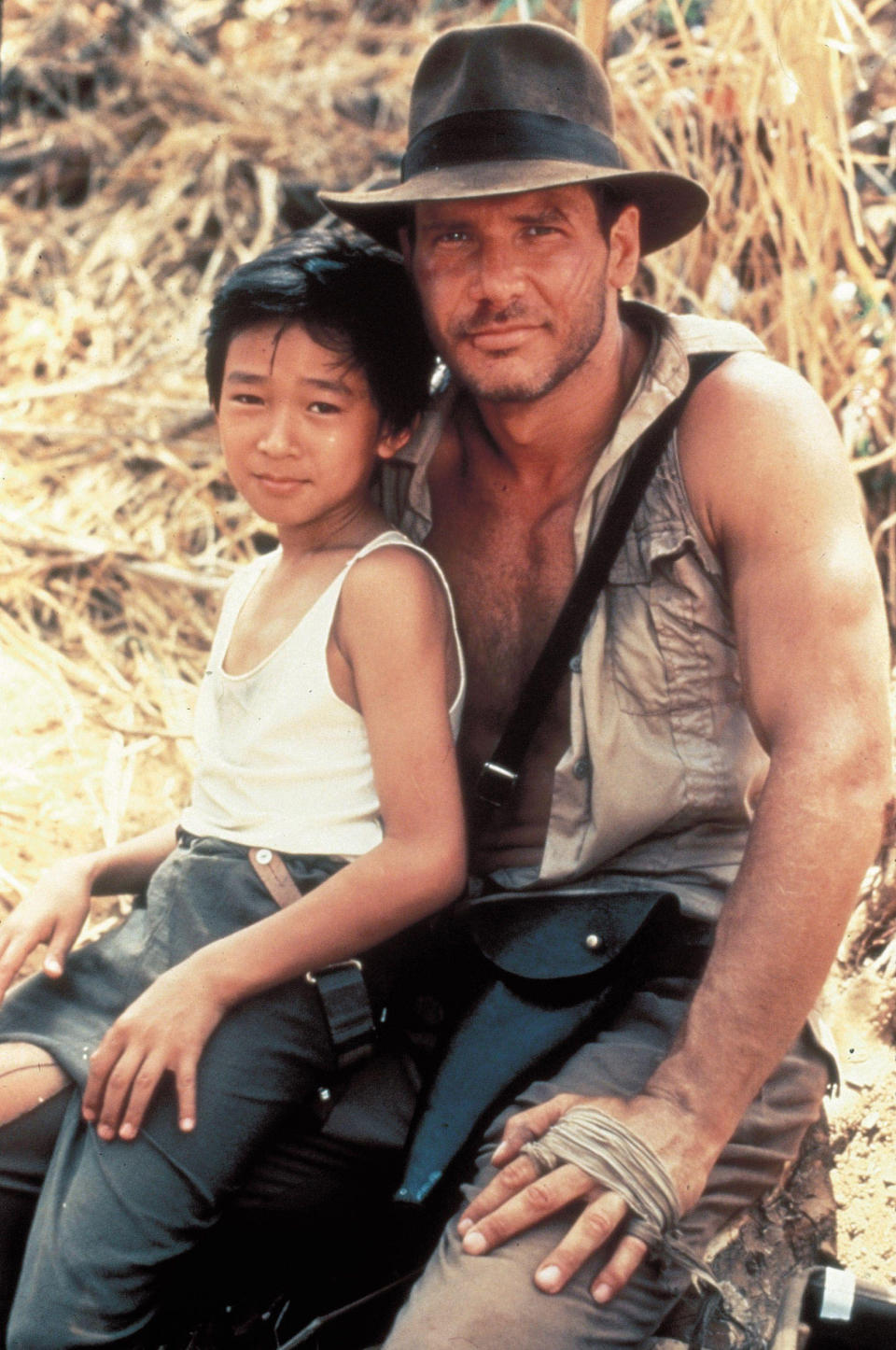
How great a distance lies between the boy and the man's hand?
0.36m

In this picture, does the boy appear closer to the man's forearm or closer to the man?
the man

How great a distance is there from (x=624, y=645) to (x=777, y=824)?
424 mm

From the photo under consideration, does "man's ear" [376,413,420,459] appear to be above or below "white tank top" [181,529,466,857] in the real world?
above

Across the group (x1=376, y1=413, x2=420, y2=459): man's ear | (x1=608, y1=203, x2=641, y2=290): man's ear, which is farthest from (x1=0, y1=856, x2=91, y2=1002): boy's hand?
(x1=608, y1=203, x2=641, y2=290): man's ear

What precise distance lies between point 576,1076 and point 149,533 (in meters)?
2.70

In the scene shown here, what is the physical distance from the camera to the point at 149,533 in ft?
13.7

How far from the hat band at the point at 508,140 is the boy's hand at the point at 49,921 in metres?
1.27

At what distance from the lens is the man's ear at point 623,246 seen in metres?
2.21

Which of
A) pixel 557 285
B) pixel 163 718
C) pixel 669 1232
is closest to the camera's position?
pixel 669 1232

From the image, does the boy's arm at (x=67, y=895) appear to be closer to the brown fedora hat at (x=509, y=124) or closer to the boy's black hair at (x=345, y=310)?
the boy's black hair at (x=345, y=310)

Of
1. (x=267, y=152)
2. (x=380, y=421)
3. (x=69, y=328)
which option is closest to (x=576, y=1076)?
(x=380, y=421)

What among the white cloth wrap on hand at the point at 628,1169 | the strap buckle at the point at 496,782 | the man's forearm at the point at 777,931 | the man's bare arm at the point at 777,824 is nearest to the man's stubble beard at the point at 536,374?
the man's bare arm at the point at 777,824

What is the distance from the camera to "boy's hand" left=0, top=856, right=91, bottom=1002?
213 cm

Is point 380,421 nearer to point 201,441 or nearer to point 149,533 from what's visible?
point 149,533
